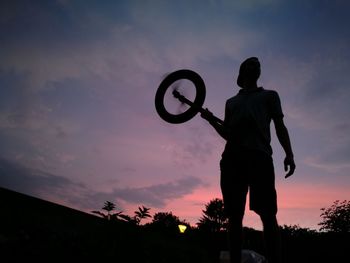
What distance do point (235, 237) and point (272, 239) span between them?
17.3 inches

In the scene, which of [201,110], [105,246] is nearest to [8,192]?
[105,246]

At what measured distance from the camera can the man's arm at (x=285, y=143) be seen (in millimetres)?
3379

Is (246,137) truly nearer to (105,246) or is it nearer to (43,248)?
(105,246)

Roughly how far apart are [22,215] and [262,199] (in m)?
2.48

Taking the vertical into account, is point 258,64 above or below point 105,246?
above

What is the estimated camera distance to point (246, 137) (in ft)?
11.6

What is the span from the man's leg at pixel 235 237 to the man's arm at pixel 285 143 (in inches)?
28.3

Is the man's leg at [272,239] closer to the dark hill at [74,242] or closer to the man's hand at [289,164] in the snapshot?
the man's hand at [289,164]

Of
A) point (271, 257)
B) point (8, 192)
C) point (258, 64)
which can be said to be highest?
point (258, 64)

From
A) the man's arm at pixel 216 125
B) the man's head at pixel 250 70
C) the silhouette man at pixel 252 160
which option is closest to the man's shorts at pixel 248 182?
the silhouette man at pixel 252 160

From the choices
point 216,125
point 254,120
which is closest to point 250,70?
point 254,120

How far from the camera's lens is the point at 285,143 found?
3461 millimetres

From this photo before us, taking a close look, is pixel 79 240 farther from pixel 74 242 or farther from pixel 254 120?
pixel 254 120

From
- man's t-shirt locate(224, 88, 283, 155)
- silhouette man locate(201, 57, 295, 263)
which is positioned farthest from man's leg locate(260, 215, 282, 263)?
man's t-shirt locate(224, 88, 283, 155)
